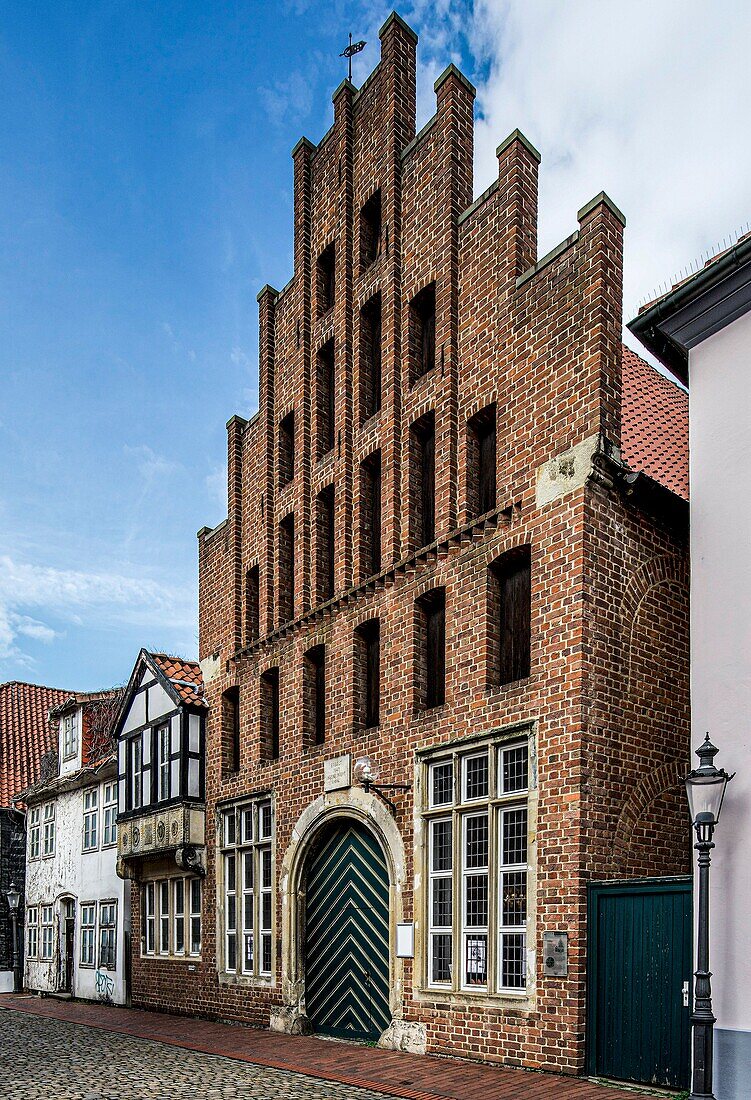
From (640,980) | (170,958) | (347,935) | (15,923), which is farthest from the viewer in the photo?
(15,923)

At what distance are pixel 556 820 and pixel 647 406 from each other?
6.66 meters

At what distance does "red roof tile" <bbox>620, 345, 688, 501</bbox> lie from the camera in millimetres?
14430

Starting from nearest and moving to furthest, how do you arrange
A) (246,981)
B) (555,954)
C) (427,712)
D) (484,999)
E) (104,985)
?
(555,954)
(484,999)
(427,712)
(246,981)
(104,985)

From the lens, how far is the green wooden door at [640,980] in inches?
430

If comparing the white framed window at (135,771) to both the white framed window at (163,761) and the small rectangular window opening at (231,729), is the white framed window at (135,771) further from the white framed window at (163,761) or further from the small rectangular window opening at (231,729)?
the small rectangular window opening at (231,729)

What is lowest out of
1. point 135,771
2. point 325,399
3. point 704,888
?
point 135,771

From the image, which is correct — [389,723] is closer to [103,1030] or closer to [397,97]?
[103,1030]

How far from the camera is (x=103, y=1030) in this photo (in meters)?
19.6

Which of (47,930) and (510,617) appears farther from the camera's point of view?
(47,930)

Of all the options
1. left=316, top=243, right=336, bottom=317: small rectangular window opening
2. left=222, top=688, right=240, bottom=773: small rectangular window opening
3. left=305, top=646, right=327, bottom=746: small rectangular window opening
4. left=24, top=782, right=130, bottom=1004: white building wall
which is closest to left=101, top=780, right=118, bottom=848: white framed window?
left=24, top=782, right=130, bottom=1004: white building wall

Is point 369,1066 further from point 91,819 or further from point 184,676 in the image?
point 91,819

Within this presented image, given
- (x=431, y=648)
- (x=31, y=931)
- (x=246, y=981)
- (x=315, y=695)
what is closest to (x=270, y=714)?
(x=315, y=695)

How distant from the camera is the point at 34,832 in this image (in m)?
34.5

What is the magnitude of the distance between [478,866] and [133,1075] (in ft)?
15.5
